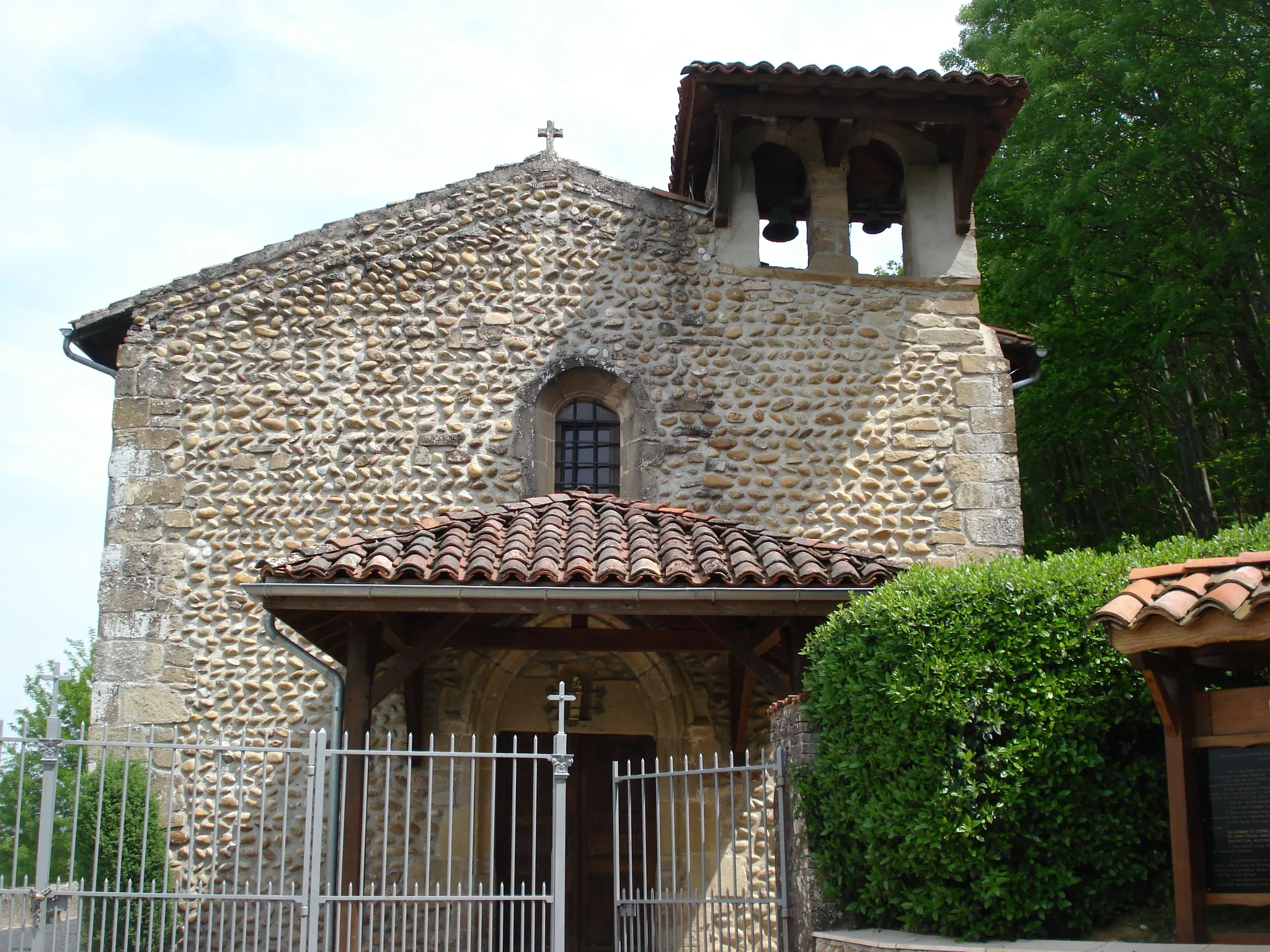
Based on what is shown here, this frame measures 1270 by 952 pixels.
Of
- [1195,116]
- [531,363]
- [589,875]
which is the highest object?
[1195,116]

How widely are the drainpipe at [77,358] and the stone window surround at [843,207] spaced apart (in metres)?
5.45

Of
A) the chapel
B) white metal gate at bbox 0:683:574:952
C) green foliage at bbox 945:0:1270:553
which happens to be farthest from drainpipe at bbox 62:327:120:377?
green foliage at bbox 945:0:1270:553

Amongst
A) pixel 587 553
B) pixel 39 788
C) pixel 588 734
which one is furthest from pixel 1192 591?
pixel 39 788

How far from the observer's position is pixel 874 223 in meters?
11.6

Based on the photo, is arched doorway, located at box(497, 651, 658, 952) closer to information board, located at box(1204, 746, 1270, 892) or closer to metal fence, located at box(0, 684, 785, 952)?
metal fence, located at box(0, 684, 785, 952)

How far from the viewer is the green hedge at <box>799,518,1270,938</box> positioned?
18.3 ft

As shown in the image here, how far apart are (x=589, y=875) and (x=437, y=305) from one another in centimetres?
493

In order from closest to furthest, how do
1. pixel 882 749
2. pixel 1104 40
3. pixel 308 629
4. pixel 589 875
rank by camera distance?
pixel 882 749 < pixel 308 629 < pixel 589 875 < pixel 1104 40

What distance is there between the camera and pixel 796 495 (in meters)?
10.1

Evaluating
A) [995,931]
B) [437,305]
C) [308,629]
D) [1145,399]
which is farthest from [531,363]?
[1145,399]

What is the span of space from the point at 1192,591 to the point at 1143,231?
11518mm

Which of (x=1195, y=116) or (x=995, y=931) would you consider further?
(x=1195, y=116)

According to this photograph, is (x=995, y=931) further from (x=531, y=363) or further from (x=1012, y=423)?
(x=531, y=363)

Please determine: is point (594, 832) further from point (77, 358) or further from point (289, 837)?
point (77, 358)
